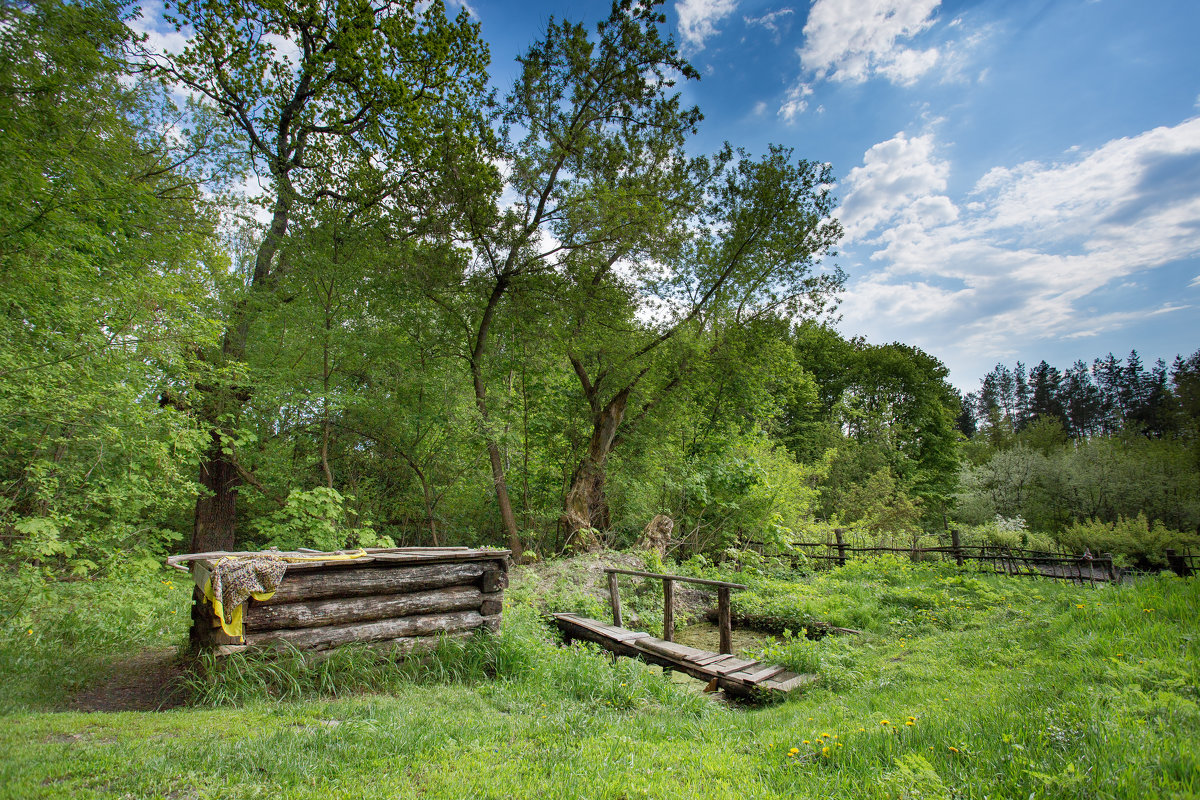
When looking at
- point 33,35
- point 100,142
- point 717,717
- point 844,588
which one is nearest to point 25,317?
point 100,142

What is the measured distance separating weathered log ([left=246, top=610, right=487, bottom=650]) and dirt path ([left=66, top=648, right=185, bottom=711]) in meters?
0.79

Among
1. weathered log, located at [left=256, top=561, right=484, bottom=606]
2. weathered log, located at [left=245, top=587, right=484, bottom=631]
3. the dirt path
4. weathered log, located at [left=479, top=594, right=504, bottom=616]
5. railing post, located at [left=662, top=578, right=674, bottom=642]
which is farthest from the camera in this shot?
railing post, located at [left=662, top=578, right=674, bottom=642]

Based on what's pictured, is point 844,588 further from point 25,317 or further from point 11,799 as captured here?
point 25,317

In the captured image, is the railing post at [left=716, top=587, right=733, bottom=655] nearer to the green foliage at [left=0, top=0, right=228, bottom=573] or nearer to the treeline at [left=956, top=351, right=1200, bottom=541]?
the green foliage at [left=0, top=0, right=228, bottom=573]

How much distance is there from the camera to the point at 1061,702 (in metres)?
3.03

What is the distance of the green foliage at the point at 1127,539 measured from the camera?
1866 cm

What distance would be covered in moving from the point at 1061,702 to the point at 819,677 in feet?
9.11

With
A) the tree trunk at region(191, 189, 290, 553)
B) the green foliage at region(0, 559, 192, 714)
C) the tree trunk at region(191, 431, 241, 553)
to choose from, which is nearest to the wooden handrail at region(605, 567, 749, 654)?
the green foliage at region(0, 559, 192, 714)

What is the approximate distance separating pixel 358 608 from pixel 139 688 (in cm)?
194

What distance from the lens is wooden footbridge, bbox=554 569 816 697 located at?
5823 mm

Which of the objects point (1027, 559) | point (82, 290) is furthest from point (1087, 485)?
point (82, 290)

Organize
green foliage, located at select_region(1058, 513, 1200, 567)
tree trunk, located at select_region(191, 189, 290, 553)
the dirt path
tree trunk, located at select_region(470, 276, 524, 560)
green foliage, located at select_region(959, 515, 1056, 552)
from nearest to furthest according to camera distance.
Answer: the dirt path, tree trunk, located at select_region(191, 189, 290, 553), tree trunk, located at select_region(470, 276, 524, 560), green foliage, located at select_region(1058, 513, 1200, 567), green foliage, located at select_region(959, 515, 1056, 552)

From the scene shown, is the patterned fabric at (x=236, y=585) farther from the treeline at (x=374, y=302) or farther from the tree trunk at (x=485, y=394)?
the tree trunk at (x=485, y=394)

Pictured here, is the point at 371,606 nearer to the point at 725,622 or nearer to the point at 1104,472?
the point at 725,622
